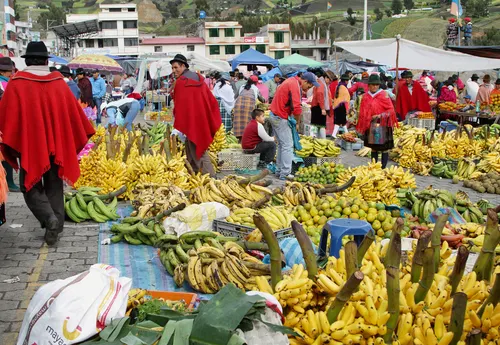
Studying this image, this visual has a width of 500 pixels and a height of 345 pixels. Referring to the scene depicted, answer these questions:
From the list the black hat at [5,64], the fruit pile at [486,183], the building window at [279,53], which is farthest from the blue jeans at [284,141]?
the building window at [279,53]

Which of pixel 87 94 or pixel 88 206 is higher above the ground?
pixel 87 94

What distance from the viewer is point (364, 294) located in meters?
3.20

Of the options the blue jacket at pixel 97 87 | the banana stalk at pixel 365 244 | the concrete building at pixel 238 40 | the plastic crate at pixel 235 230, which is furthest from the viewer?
the concrete building at pixel 238 40

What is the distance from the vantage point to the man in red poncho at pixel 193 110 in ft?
28.8

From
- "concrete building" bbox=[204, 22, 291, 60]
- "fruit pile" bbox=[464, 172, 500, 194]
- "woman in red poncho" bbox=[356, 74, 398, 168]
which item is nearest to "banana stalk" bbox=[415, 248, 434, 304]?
"woman in red poncho" bbox=[356, 74, 398, 168]

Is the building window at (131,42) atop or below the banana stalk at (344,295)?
atop

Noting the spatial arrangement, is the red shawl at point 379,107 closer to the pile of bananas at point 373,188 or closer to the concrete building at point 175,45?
the pile of bananas at point 373,188

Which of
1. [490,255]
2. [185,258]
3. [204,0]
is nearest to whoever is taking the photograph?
[490,255]

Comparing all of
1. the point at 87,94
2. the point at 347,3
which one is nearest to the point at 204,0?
the point at 347,3

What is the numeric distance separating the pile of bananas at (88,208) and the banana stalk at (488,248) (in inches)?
193

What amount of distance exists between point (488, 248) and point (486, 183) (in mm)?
6852

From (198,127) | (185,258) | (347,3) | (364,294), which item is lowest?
(185,258)

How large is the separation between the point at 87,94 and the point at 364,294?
16.3 meters

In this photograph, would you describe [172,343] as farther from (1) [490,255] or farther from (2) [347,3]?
(2) [347,3]
